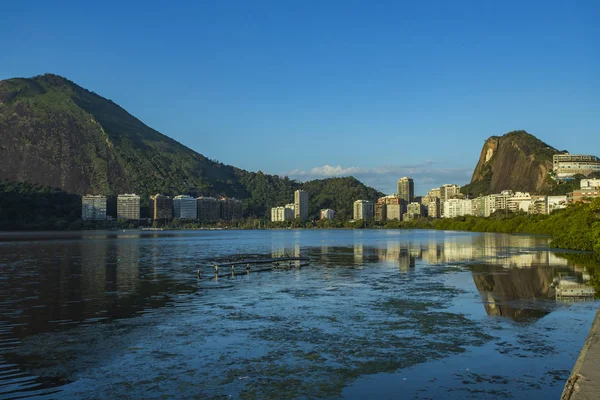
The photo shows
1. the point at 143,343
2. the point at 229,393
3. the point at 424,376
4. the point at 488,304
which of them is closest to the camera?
the point at 229,393

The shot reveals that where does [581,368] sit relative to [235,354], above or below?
above

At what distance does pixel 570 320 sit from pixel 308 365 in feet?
43.6

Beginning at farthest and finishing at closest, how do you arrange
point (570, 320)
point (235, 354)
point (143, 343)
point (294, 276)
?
1. point (294, 276)
2. point (570, 320)
3. point (143, 343)
4. point (235, 354)

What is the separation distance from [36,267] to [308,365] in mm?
45237

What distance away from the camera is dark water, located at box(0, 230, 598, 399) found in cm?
1488

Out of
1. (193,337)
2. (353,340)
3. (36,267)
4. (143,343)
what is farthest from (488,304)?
(36,267)

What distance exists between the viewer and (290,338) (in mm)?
20578

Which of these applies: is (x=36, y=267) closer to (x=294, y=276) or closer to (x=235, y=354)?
(x=294, y=276)

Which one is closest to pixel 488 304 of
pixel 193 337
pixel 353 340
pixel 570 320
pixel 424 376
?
pixel 570 320

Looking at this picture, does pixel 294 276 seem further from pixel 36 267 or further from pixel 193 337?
pixel 36 267

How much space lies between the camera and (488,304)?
A: 28.2 m

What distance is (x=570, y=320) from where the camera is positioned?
77.1ft

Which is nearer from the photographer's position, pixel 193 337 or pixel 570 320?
pixel 193 337

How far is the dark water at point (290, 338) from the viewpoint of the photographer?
1488 centimetres
